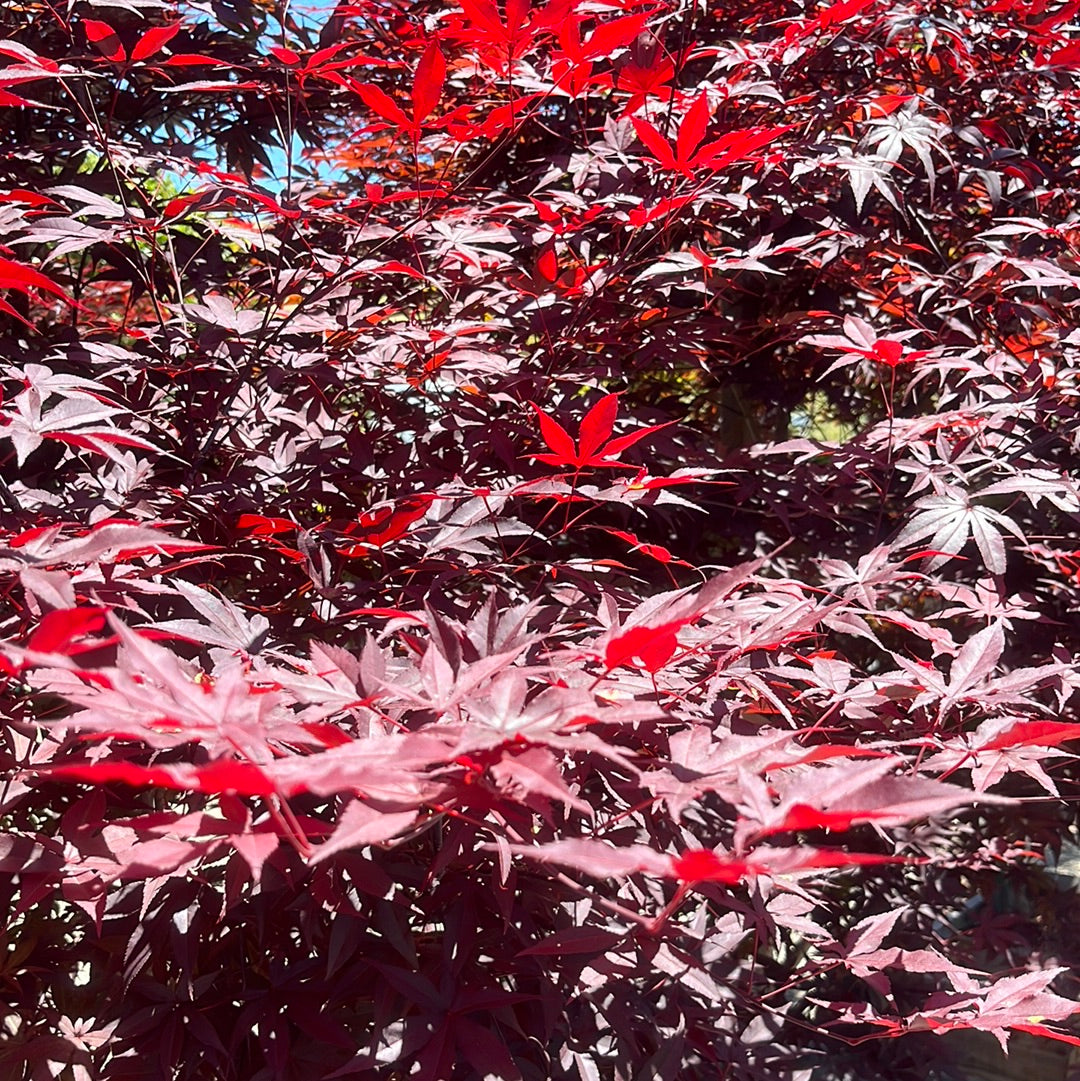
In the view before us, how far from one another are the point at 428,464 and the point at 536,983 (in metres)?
0.91

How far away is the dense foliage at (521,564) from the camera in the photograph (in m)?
0.86

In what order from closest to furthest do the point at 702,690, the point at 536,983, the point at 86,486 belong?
1. the point at 702,690
2. the point at 536,983
3. the point at 86,486

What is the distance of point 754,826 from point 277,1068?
0.87 meters

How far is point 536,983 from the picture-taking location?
1.36 meters

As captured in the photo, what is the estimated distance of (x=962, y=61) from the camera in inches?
89.4

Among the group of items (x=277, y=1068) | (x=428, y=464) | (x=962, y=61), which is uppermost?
(x=962, y=61)

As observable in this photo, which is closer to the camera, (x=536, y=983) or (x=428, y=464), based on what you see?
(x=536, y=983)

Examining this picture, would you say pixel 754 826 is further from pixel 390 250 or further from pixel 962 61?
pixel 962 61

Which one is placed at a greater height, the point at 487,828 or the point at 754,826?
the point at 754,826

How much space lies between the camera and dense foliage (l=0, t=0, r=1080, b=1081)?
863mm

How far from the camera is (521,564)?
69.2 inches

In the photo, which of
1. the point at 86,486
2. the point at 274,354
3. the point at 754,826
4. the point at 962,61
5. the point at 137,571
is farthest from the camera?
→ the point at 962,61

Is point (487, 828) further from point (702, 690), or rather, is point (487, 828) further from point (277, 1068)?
point (277, 1068)

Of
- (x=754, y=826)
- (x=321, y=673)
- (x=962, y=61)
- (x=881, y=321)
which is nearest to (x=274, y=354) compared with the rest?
(x=321, y=673)
